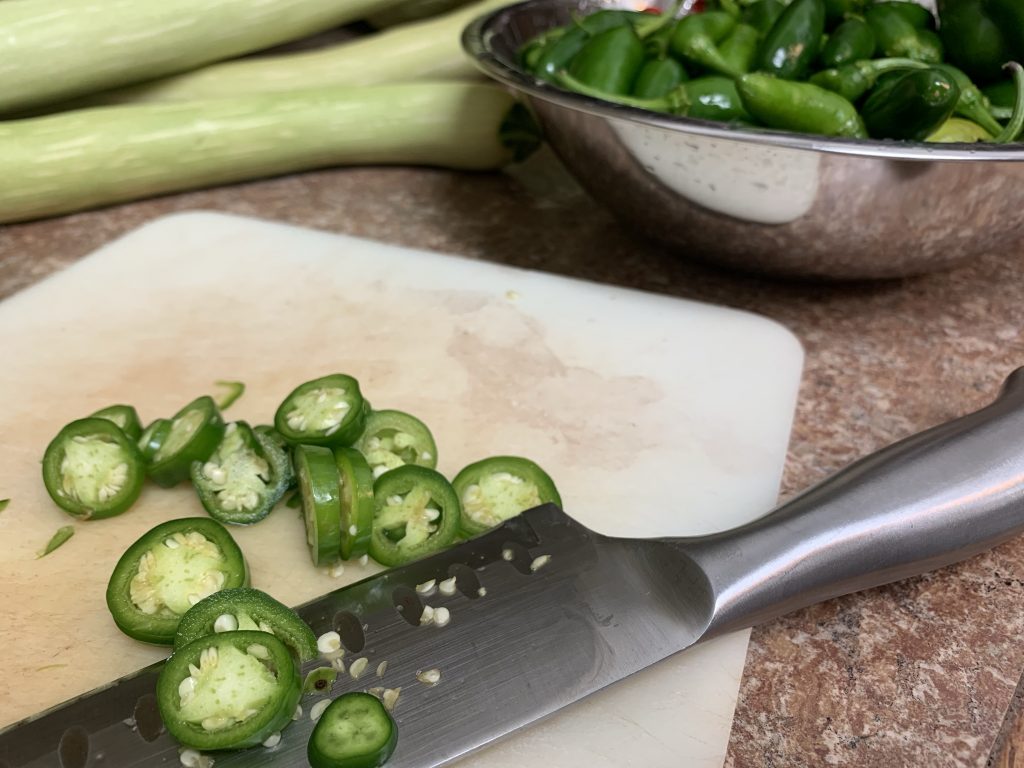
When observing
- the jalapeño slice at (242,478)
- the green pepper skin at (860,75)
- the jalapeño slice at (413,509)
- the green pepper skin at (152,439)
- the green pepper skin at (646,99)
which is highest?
the green pepper skin at (860,75)

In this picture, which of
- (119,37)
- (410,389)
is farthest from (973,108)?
(119,37)

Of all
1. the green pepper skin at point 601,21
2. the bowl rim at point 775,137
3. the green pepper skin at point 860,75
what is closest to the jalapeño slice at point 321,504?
the bowl rim at point 775,137

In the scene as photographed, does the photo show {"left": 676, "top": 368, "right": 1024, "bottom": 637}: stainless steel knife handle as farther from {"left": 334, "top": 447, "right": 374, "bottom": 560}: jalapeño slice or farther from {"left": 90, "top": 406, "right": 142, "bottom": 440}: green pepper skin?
{"left": 90, "top": 406, "right": 142, "bottom": 440}: green pepper skin

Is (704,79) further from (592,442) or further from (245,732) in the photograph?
(245,732)

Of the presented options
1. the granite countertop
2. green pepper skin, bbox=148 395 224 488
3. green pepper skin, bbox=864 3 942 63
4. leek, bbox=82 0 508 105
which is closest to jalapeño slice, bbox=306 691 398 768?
the granite countertop

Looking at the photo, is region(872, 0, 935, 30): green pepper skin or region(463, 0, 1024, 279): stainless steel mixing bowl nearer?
region(463, 0, 1024, 279): stainless steel mixing bowl

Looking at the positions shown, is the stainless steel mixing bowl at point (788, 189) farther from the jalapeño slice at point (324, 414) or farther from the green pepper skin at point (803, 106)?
the jalapeño slice at point (324, 414)
